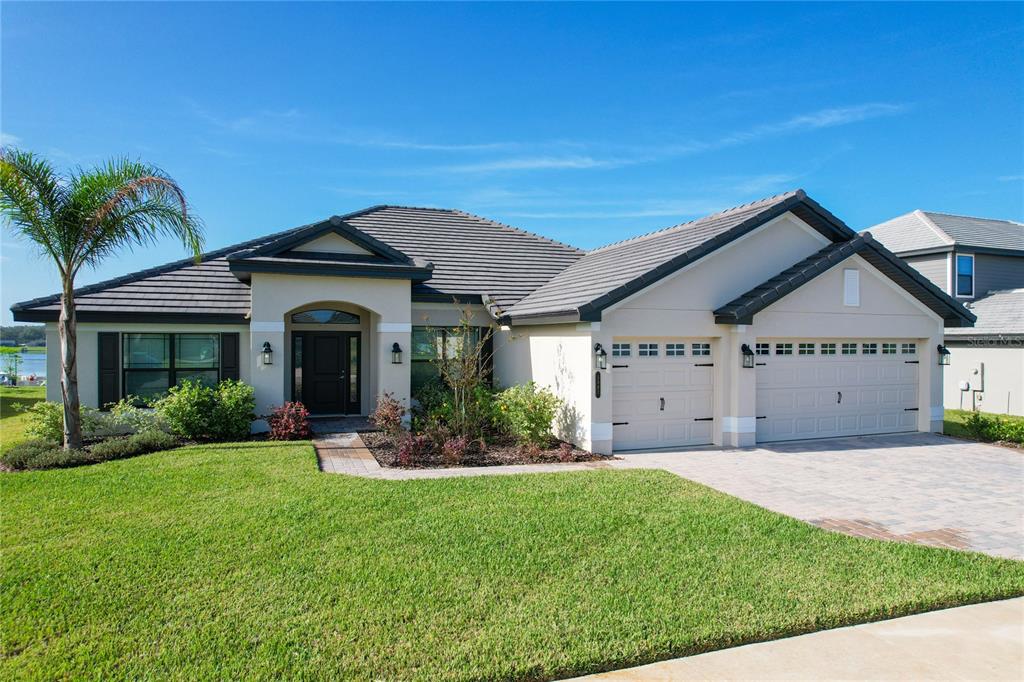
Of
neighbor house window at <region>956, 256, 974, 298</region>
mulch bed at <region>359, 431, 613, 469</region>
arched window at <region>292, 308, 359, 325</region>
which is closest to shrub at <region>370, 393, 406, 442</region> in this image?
mulch bed at <region>359, 431, 613, 469</region>

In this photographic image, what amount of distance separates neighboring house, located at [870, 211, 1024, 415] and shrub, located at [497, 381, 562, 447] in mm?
16499

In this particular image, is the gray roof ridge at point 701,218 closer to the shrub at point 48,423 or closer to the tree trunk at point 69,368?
the tree trunk at point 69,368

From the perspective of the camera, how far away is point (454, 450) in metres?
10.9

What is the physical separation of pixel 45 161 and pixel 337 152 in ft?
27.2

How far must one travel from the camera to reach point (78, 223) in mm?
10477

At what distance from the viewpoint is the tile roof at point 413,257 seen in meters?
13.3

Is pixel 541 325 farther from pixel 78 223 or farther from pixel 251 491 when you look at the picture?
pixel 78 223

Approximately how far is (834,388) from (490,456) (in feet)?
27.6

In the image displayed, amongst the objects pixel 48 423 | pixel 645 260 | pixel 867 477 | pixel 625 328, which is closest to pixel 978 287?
pixel 645 260

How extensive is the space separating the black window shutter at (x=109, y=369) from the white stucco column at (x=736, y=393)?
13.1 m

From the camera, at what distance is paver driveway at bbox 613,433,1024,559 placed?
24.4ft

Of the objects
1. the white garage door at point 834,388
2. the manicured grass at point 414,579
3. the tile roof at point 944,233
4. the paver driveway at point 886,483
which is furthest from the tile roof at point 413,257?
the tile roof at point 944,233

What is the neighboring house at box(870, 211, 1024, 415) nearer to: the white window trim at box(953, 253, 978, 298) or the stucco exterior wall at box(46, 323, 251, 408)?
the white window trim at box(953, 253, 978, 298)

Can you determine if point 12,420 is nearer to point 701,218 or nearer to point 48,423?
A: point 48,423
